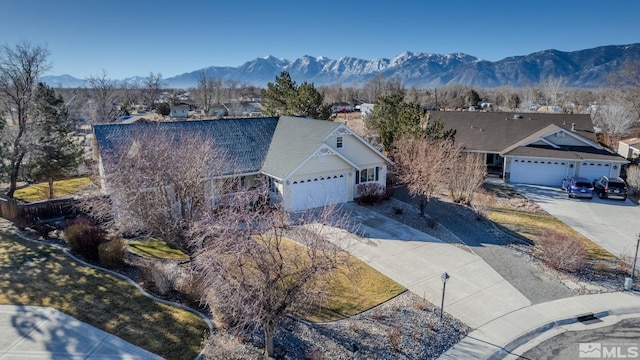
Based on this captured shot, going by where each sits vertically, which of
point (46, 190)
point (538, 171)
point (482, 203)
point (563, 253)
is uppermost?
point (538, 171)

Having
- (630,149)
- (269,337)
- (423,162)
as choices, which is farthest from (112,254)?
(630,149)

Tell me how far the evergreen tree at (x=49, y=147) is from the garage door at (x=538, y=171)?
33976 millimetres

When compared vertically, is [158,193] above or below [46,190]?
above

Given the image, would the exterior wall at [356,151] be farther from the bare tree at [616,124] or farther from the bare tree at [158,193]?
the bare tree at [616,124]

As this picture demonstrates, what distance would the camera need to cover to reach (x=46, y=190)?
28.1m

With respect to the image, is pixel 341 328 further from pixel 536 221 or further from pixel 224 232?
pixel 536 221

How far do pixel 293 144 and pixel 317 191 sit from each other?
3402mm

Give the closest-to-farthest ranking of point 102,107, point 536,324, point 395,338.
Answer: point 395,338, point 536,324, point 102,107

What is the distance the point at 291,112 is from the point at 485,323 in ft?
103

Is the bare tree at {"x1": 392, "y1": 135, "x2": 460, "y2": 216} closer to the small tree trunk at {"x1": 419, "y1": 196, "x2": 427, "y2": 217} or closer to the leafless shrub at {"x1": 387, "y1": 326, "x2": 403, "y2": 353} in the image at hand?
the small tree trunk at {"x1": 419, "y1": 196, "x2": 427, "y2": 217}

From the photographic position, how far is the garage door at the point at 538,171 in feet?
99.0

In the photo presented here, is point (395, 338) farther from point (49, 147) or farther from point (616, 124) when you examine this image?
point (616, 124)

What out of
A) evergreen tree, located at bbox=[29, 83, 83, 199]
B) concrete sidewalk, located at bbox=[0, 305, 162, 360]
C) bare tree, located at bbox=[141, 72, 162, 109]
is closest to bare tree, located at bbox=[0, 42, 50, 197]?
evergreen tree, located at bbox=[29, 83, 83, 199]

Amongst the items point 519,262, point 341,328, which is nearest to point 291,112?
point 519,262
